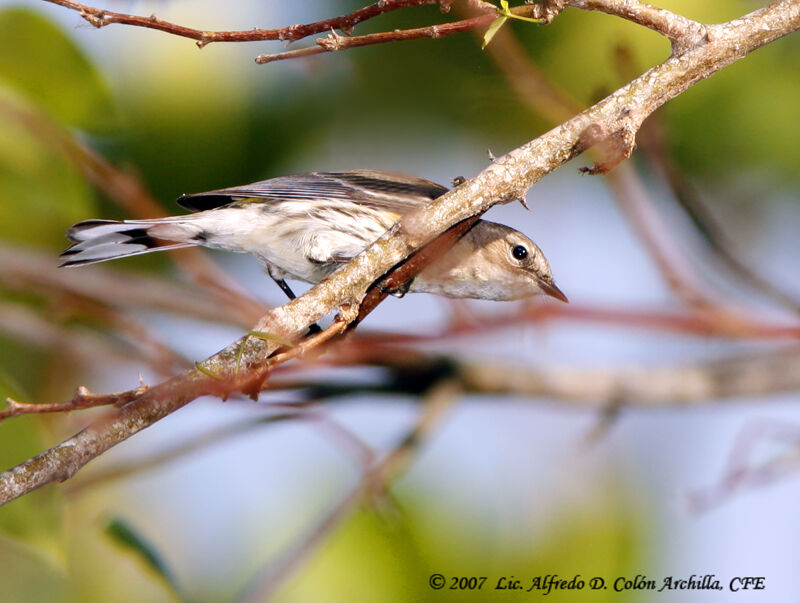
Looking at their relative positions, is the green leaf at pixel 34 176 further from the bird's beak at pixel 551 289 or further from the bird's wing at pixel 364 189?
Result: the bird's beak at pixel 551 289

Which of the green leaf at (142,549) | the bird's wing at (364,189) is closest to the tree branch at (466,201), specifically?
the green leaf at (142,549)

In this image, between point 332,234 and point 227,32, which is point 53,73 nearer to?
point 332,234

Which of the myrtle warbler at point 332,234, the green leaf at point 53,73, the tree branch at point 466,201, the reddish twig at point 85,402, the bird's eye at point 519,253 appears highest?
the bird's eye at point 519,253

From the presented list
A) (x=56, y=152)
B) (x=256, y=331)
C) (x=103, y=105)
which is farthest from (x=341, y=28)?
(x=56, y=152)

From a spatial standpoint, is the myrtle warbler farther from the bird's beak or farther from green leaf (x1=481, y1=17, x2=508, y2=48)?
green leaf (x1=481, y1=17, x2=508, y2=48)

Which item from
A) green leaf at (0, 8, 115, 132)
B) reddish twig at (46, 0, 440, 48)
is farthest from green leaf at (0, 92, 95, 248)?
reddish twig at (46, 0, 440, 48)
